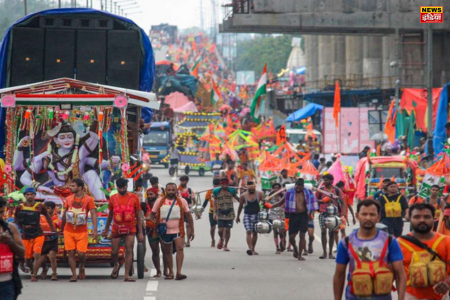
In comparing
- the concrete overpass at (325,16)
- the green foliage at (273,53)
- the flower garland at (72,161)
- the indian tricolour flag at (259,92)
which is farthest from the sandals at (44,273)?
the green foliage at (273,53)

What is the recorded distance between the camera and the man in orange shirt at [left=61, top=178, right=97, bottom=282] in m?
14.6

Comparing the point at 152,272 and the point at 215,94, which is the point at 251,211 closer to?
the point at 152,272

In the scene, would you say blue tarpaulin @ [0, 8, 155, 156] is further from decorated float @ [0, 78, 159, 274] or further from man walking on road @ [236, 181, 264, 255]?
man walking on road @ [236, 181, 264, 255]

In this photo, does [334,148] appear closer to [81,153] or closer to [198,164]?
[198,164]

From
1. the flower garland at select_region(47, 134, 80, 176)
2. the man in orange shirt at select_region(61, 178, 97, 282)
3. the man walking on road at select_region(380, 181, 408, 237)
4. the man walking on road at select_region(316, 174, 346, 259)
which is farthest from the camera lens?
the man walking on road at select_region(316, 174, 346, 259)

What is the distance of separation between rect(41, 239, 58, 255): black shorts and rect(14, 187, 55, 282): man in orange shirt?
19cm

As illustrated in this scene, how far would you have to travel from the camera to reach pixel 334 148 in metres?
42.8

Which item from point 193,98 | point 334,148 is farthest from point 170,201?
point 193,98

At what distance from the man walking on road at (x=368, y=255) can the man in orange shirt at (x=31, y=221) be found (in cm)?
701

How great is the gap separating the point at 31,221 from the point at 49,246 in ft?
1.92

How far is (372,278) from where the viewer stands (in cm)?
824

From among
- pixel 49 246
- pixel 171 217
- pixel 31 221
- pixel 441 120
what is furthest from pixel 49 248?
pixel 441 120

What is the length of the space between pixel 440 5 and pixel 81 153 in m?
21.7

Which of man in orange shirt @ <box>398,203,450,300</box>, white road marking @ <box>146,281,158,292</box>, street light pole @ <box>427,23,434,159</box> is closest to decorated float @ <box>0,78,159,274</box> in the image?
white road marking @ <box>146,281,158,292</box>
